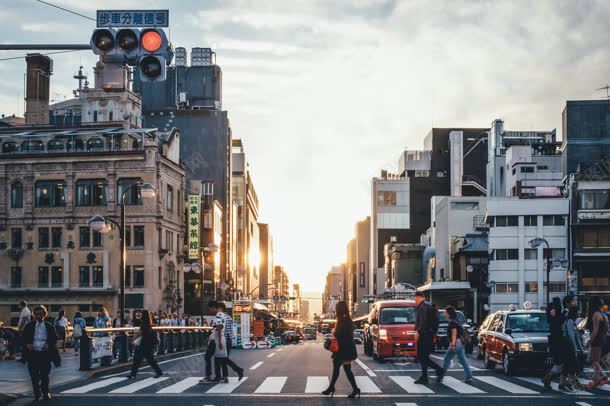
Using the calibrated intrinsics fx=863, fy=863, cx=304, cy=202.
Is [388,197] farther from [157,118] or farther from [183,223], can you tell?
[183,223]

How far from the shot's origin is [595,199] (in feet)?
243

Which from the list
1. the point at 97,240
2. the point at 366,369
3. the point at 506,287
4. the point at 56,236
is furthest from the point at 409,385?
the point at 506,287

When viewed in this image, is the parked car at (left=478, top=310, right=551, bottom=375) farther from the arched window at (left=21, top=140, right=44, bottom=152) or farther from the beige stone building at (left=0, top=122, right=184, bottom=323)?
the arched window at (left=21, top=140, right=44, bottom=152)

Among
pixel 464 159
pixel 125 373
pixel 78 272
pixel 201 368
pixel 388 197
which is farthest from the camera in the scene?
pixel 388 197

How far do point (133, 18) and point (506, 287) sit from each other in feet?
238

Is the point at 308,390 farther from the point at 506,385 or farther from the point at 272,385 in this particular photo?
the point at 506,385

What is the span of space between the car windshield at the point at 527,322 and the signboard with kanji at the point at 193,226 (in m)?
62.3

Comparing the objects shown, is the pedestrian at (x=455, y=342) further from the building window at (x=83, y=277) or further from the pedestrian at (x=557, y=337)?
the building window at (x=83, y=277)

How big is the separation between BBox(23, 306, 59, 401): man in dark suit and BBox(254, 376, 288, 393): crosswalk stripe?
14.0 feet

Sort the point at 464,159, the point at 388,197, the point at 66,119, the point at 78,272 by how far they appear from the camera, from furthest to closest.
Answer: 1. the point at 388,197
2. the point at 464,159
3. the point at 66,119
4. the point at 78,272

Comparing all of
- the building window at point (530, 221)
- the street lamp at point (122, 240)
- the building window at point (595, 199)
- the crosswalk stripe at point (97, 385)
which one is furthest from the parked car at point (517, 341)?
the building window at point (530, 221)

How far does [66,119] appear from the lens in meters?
106

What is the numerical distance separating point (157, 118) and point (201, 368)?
8472cm

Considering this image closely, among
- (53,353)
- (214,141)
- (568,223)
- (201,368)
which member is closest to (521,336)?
(201,368)
